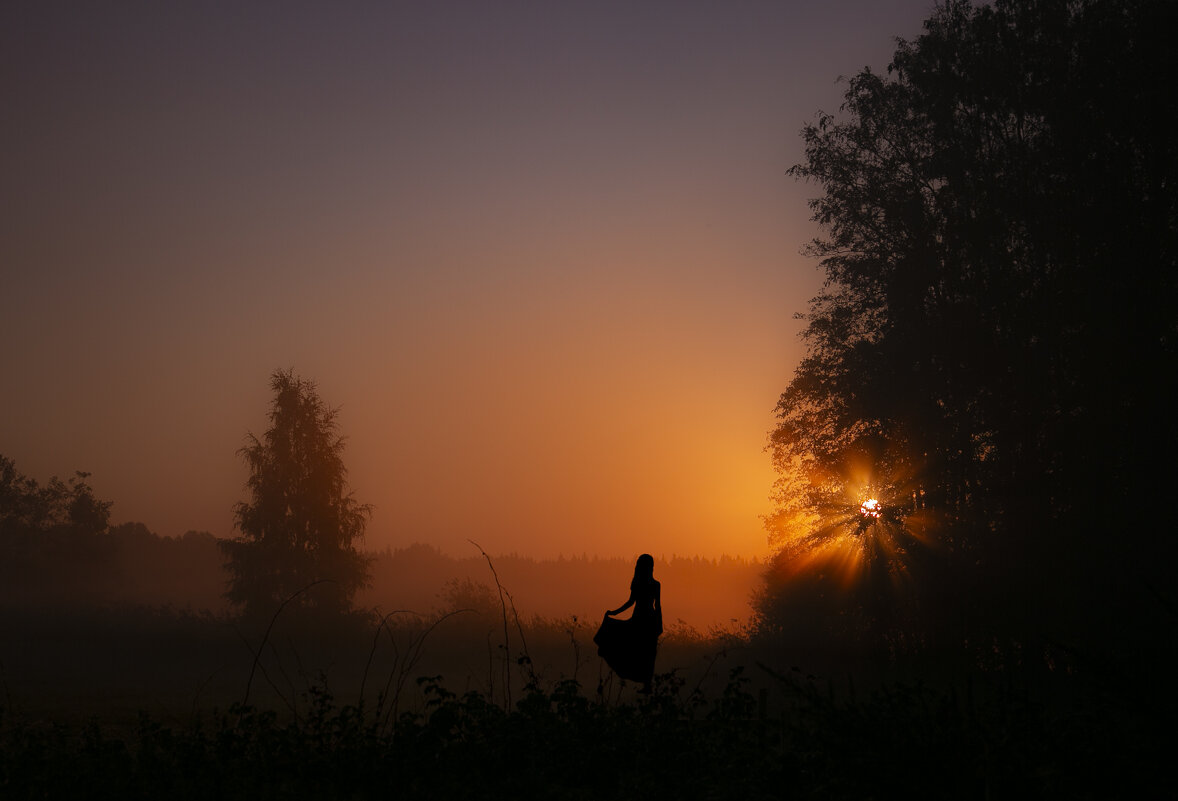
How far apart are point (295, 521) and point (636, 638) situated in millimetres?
35980

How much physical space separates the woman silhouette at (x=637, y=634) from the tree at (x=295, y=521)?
111ft

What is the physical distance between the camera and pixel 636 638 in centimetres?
1088

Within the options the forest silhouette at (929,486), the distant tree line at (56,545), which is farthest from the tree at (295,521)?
the distant tree line at (56,545)

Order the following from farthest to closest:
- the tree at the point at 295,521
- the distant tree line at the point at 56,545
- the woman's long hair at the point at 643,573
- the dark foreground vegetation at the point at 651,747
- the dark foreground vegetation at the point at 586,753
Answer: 1. the distant tree line at the point at 56,545
2. the tree at the point at 295,521
3. the woman's long hair at the point at 643,573
4. the dark foreground vegetation at the point at 586,753
5. the dark foreground vegetation at the point at 651,747

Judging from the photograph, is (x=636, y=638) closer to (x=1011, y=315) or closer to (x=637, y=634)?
(x=637, y=634)

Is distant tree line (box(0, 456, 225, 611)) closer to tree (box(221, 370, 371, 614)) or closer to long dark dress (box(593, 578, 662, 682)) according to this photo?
tree (box(221, 370, 371, 614))

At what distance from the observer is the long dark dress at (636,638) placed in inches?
424

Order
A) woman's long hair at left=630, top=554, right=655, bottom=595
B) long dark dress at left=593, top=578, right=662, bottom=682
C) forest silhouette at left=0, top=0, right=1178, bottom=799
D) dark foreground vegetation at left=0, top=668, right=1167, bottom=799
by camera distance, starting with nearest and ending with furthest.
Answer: dark foreground vegetation at left=0, top=668, right=1167, bottom=799
forest silhouette at left=0, top=0, right=1178, bottom=799
long dark dress at left=593, top=578, right=662, bottom=682
woman's long hair at left=630, top=554, right=655, bottom=595

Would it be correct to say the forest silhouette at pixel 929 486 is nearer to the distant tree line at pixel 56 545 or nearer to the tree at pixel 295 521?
the tree at pixel 295 521

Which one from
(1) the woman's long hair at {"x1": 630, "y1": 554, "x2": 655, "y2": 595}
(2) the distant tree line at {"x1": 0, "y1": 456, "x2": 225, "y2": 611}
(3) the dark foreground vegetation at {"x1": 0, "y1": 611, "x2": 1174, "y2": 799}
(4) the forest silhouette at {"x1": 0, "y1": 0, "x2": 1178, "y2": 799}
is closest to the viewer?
(3) the dark foreground vegetation at {"x1": 0, "y1": 611, "x2": 1174, "y2": 799}

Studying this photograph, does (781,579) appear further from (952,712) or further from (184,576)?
(184,576)

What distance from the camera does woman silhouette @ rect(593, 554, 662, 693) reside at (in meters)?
10.8

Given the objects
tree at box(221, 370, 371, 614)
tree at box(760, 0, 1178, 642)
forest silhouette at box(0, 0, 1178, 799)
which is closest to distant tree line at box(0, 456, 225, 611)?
tree at box(221, 370, 371, 614)

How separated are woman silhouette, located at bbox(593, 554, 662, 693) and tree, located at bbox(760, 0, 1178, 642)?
900 centimetres
